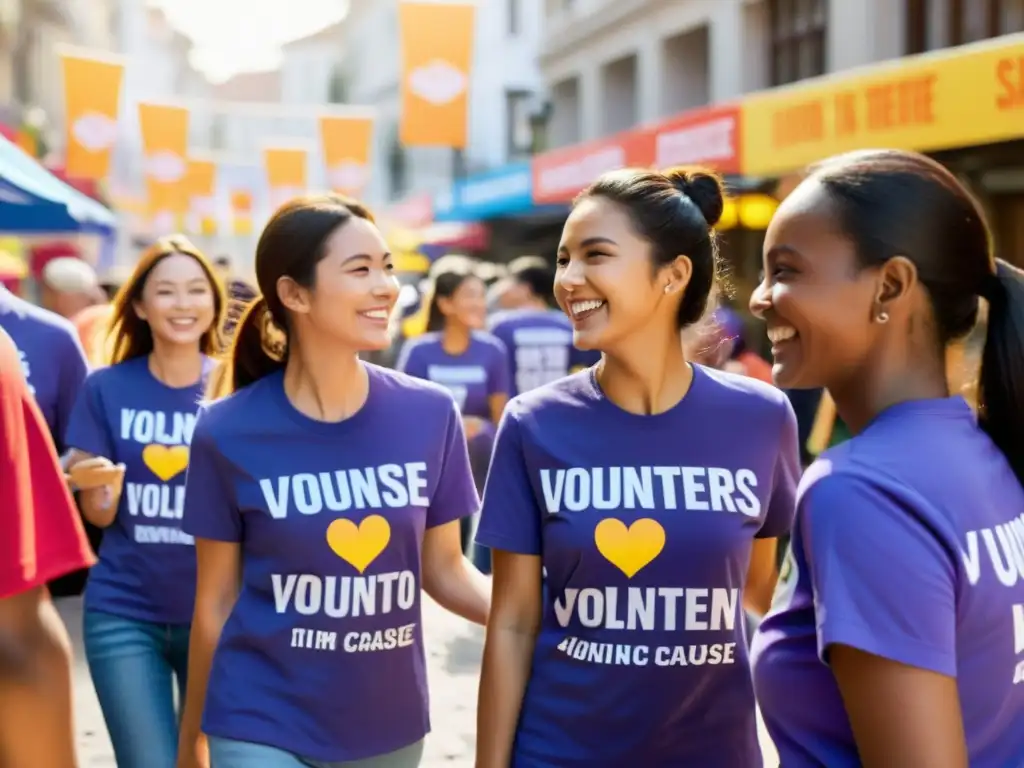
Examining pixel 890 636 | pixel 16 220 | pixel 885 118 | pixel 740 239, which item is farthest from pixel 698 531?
pixel 740 239

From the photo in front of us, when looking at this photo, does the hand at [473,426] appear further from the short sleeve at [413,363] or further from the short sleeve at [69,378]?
the short sleeve at [69,378]

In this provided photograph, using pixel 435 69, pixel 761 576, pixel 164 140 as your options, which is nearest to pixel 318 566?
pixel 761 576

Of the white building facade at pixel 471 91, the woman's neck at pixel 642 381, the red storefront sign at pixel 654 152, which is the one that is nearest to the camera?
the woman's neck at pixel 642 381

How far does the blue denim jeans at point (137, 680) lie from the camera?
12.8ft

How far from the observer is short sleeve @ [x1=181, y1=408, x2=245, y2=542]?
3.18 m

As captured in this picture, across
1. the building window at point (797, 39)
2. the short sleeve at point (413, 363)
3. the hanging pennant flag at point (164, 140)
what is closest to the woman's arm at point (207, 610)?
the short sleeve at point (413, 363)

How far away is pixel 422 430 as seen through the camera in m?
3.32

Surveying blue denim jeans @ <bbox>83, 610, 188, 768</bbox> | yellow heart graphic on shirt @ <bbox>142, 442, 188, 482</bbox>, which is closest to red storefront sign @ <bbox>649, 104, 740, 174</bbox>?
yellow heart graphic on shirt @ <bbox>142, 442, 188, 482</bbox>

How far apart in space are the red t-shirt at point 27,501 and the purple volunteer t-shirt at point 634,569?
0.94m

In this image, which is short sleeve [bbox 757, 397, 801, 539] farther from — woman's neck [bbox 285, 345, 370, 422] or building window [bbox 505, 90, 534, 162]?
building window [bbox 505, 90, 534, 162]

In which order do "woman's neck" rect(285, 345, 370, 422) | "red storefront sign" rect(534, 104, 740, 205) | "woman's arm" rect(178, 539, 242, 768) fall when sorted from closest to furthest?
"woman's arm" rect(178, 539, 242, 768) → "woman's neck" rect(285, 345, 370, 422) → "red storefront sign" rect(534, 104, 740, 205)

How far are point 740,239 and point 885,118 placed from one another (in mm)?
7824

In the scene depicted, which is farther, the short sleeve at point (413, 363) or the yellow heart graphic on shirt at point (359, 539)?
the short sleeve at point (413, 363)

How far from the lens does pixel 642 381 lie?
2.81m
